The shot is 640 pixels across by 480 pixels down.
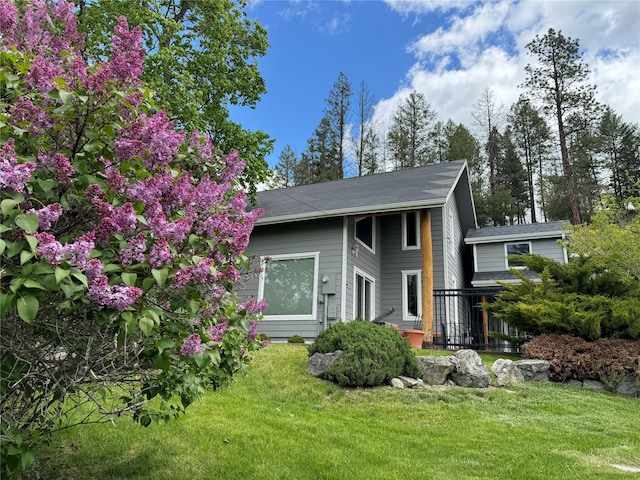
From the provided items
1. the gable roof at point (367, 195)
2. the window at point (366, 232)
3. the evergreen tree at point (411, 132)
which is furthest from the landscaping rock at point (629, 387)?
the evergreen tree at point (411, 132)

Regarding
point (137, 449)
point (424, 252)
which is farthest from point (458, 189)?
point (137, 449)

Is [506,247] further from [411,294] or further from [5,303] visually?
[5,303]

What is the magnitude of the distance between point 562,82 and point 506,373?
2274cm

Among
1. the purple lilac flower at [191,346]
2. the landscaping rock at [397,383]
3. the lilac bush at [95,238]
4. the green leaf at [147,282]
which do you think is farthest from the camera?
the landscaping rock at [397,383]

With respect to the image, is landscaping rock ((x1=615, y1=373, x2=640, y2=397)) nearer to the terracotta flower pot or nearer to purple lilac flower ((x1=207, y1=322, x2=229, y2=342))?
the terracotta flower pot

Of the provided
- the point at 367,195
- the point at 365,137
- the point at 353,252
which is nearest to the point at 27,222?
the point at 353,252

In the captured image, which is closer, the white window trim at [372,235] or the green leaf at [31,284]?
the green leaf at [31,284]

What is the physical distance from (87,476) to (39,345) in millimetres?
1516

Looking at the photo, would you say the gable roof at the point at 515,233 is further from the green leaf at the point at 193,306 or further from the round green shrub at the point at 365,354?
the green leaf at the point at 193,306

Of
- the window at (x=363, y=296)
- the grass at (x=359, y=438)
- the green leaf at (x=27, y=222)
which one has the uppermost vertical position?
the window at (x=363, y=296)

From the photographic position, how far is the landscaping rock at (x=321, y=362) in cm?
677

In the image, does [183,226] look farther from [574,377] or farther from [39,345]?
[574,377]

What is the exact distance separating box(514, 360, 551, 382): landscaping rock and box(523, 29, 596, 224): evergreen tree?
18.9 metres

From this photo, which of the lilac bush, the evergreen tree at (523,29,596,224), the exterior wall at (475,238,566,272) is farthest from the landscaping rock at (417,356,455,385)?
the evergreen tree at (523,29,596,224)
